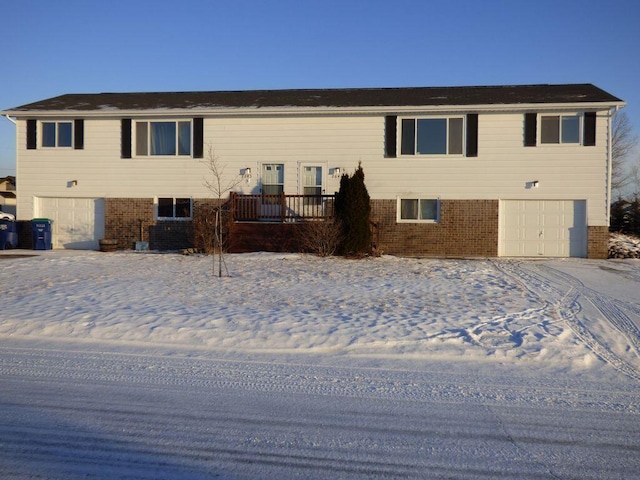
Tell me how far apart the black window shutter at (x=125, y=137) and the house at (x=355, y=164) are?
36 millimetres

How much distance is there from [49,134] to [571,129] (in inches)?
726

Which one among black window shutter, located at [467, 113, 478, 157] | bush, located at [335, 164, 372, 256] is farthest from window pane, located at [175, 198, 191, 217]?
black window shutter, located at [467, 113, 478, 157]

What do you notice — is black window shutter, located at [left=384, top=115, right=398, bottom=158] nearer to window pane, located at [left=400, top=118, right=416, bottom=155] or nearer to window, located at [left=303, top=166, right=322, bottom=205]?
window pane, located at [left=400, top=118, right=416, bottom=155]

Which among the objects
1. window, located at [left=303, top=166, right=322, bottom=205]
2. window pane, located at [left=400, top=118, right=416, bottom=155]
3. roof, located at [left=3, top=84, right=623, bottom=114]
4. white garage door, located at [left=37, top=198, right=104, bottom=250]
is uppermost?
roof, located at [left=3, top=84, right=623, bottom=114]

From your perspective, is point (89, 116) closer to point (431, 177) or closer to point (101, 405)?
point (431, 177)

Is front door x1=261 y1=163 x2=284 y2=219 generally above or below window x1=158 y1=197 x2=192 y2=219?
above

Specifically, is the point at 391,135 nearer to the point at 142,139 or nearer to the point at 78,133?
the point at 142,139

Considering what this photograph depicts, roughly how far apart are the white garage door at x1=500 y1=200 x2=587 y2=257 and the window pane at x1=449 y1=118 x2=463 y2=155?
236 cm

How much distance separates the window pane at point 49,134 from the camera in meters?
17.9

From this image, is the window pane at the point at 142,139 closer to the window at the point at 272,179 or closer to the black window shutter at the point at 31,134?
the black window shutter at the point at 31,134

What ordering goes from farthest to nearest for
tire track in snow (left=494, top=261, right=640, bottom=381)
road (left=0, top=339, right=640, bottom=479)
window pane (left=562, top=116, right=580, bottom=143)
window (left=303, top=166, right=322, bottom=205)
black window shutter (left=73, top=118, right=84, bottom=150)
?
black window shutter (left=73, top=118, right=84, bottom=150) < window (left=303, top=166, right=322, bottom=205) < window pane (left=562, top=116, right=580, bottom=143) < tire track in snow (left=494, top=261, right=640, bottom=381) < road (left=0, top=339, right=640, bottom=479)

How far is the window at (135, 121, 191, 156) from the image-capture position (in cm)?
1744

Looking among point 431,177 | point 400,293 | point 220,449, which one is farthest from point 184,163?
point 220,449

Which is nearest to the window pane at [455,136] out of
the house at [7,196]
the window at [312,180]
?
the window at [312,180]
